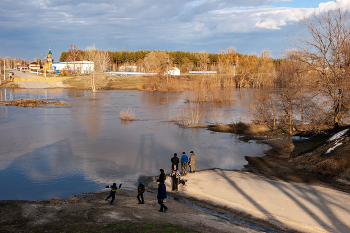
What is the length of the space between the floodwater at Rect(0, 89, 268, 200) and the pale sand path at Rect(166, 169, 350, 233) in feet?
10.4

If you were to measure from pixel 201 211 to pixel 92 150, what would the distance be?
12.9 m

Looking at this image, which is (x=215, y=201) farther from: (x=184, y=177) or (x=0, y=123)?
(x=0, y=123)

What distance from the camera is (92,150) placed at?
22875 millimetres

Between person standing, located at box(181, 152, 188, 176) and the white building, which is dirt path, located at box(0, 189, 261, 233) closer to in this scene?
person standing, located at box(181, 152, 188, 176)

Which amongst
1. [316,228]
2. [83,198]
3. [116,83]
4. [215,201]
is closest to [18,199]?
[83,198]

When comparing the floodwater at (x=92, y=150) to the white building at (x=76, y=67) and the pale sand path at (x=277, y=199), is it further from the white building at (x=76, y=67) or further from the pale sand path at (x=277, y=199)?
the white building at (x=76, y=67)

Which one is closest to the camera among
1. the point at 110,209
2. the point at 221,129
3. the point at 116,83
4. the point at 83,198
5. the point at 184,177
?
the point at 110,209

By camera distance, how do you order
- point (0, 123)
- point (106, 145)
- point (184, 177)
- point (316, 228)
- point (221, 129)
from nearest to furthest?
point (316, 228)
point (184, 177)
point (106, 145)
point (221, 129)
point (0, 123)

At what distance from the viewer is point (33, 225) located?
9555 mm

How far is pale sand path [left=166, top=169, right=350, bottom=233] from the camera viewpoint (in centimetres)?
1120

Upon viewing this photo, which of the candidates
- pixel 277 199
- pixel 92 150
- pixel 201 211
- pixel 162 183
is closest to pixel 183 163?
pixel 201 211

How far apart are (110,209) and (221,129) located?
71.7 ft

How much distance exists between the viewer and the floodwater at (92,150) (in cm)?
1600

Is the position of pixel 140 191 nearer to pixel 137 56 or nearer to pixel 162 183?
pixel 162 183
